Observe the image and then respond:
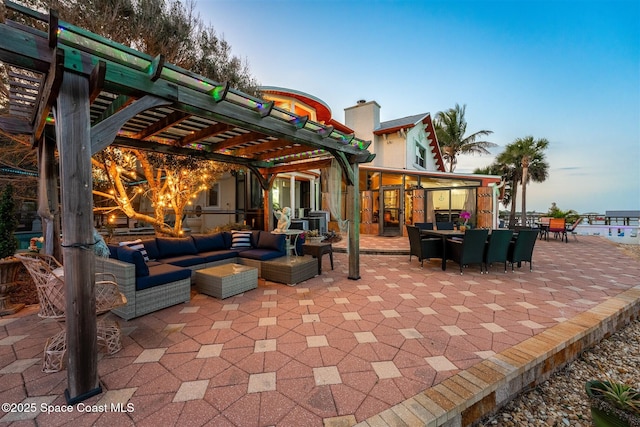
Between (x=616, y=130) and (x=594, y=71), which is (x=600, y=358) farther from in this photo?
(x=616, y=130)

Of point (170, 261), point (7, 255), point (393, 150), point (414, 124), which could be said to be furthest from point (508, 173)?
point (7, 255)

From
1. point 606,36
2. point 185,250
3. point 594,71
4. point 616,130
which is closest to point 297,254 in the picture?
point 185,250

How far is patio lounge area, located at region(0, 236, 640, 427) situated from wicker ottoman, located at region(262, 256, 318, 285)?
0.26m

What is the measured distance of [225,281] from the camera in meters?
3.98

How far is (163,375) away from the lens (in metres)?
2.16

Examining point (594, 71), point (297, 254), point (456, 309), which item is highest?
point (594, 71)

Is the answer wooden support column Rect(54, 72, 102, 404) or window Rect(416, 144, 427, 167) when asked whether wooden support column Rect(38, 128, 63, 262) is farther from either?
window Rect(416, 144, 427, 167)

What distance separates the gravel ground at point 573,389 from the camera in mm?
2100

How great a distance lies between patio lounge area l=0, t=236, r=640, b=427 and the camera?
5.87 ft

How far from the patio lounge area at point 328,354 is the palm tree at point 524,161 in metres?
15.9

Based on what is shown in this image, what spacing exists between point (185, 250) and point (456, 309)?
5.11 metres

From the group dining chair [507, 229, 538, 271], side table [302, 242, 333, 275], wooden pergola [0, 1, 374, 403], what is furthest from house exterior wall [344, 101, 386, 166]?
wooden pergola [0, 1, 374, 403]

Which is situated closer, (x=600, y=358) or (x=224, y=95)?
(x=224, y=95)

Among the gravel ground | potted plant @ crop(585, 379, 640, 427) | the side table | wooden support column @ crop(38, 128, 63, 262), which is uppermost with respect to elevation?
wooden support column @ crop(38, 128, 63, 262)
